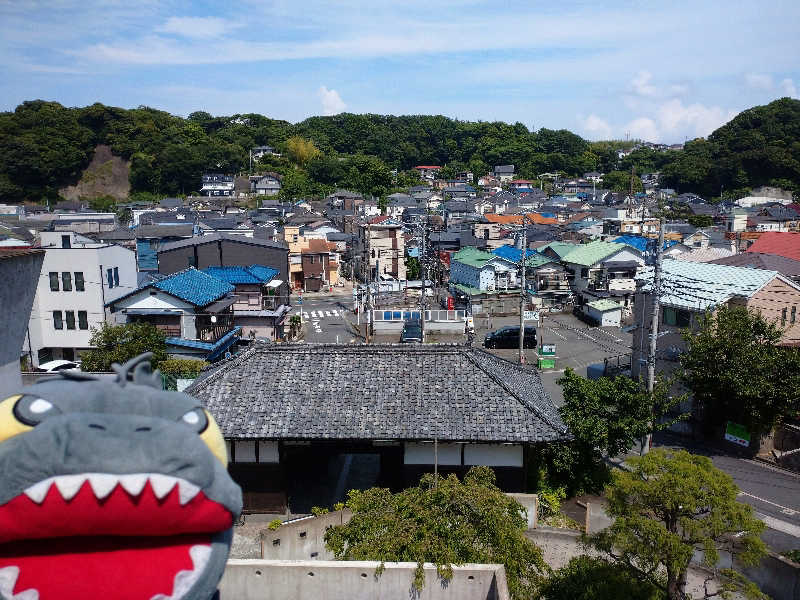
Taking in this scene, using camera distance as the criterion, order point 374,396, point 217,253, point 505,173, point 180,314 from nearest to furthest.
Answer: point 374,396 < point 180,314 < point 217,253 < point 505,173

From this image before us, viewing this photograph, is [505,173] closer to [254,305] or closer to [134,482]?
[254,305]

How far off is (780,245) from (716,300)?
19.3 meters

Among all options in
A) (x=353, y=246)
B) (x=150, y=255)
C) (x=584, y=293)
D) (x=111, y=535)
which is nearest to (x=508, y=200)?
(x=353, y=246)

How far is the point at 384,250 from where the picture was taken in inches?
2119

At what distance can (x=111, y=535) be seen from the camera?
4.77m

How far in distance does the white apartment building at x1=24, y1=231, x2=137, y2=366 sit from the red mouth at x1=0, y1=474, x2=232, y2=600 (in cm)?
2811

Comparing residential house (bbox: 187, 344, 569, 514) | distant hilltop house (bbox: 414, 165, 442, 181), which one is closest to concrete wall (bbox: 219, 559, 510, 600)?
residential house (bbox: 187, 344, 569, 514)

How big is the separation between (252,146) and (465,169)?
143 ft

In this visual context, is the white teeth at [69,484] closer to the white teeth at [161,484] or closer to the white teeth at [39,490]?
the white teeth at [39,490]

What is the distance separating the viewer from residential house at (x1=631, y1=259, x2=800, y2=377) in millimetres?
23859

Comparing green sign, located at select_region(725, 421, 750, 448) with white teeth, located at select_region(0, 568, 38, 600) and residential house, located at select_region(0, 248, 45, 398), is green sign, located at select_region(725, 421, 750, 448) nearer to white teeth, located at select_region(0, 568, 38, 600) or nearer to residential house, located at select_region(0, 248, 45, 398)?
residential house, located at select_region(0, 248, 45, 398)

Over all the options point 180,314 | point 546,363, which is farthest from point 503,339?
point 180,314

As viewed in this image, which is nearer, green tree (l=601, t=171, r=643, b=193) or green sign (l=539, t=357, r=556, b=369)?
green sign (l=539, t=357, r=556, b=369)

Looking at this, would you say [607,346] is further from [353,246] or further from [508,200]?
[508,200]
